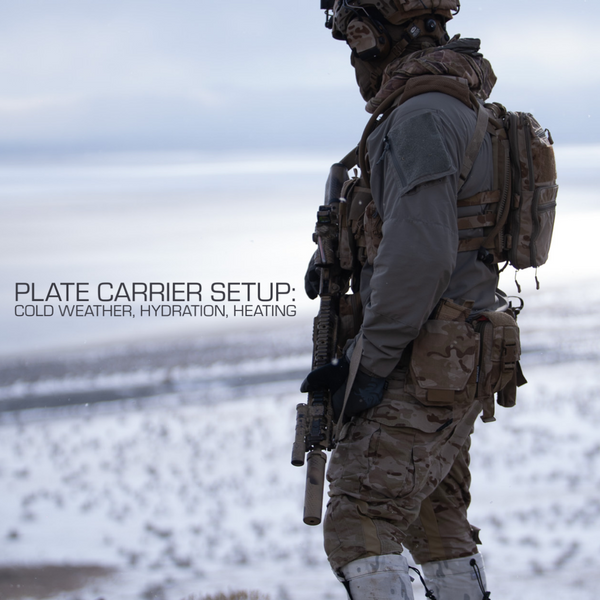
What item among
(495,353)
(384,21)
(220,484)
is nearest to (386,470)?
(495,353)

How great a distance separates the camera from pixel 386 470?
1675mm

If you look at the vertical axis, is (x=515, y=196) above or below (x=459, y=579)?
above

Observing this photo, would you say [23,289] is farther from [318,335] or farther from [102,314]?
[318,335]

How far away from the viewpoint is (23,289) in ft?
21.2

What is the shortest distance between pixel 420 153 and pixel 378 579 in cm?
91

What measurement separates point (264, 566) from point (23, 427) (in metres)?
1.82

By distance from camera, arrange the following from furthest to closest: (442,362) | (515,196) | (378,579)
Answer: (515,196)
(442,362)
(378,579)

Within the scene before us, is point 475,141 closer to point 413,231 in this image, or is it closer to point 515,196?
point 515,196

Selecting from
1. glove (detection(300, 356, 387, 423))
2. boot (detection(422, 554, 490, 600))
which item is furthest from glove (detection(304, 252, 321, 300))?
boot (detection(422, 554, 490, 600))

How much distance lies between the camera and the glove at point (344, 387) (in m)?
1.73

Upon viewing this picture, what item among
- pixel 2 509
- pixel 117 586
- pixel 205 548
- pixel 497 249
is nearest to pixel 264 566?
pixel 205 548

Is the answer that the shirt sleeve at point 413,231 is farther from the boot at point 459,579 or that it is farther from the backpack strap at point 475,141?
the boot at point 459,579

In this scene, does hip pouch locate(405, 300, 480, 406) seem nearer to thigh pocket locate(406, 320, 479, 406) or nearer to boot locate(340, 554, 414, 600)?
thigh pocket locate(406, 320, 479, 406)

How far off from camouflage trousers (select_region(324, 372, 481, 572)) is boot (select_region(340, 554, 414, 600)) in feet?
0.05
